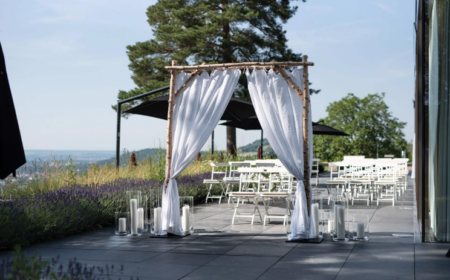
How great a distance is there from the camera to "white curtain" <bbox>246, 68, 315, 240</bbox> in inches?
241

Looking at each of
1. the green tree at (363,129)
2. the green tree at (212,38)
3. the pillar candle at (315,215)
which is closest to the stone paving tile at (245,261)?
the pillar candle at (315,215)

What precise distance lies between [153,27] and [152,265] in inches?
784

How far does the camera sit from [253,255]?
5.25 metres

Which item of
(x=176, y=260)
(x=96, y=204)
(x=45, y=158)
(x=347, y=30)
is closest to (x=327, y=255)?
(x=176, y=260)

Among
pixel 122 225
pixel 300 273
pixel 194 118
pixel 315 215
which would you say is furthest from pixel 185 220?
pixel 300 273

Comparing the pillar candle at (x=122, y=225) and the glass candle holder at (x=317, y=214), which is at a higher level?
the glass candle holder at (x=317, y=214)

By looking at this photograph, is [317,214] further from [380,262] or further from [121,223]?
[121,223]

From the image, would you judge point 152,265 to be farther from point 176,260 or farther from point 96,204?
point 96,204

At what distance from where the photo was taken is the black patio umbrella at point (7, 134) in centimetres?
391

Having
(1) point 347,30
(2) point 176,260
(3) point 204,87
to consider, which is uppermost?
(1) point 347,30

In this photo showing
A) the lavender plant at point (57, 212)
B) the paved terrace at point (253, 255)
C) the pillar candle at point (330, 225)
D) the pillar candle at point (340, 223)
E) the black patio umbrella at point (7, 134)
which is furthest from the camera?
the pillar candle at point (330, 225)

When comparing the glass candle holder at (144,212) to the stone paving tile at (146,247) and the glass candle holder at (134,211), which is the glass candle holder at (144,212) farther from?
the stone paving tile at (146,247)

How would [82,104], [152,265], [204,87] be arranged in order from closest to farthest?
[152,265] < [204,87] < [82,104]

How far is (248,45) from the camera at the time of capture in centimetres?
2078
